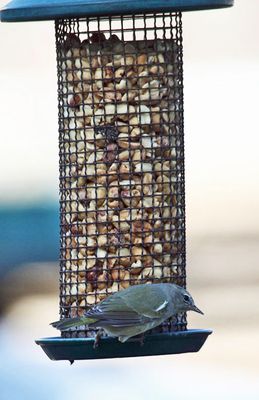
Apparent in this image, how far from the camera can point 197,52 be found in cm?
1609

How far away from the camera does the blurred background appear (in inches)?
551

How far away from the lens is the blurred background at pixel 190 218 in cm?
1399

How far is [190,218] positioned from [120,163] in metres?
7.67

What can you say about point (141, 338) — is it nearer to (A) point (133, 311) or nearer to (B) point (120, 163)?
(A) point (133, 311)

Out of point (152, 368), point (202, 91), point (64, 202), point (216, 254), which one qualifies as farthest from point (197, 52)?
point (64, 202)

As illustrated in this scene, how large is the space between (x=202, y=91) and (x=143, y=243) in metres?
→ 8.28

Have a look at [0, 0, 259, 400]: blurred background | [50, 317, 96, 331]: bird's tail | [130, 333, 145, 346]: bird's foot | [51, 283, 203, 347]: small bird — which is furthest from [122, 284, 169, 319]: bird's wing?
[0, 0, 259, 400]: blurred background

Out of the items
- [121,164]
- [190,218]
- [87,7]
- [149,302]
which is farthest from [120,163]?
[190,218]

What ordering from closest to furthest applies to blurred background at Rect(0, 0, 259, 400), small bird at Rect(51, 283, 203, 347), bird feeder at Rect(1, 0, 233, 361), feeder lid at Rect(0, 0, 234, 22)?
feeder lid at Rect(0, 0, 234, 22) → small bird at Rect(51, 283, 203, 347) → bird feeder at Rect(1, 0, 233, 361) → blurred background at Rect(0, 0, 259, 400)

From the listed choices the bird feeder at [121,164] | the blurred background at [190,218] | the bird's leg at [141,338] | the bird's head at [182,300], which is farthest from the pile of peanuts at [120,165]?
the blurred background at [190,218]

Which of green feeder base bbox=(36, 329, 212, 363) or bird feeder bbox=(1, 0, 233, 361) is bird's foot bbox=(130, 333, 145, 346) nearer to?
green feeder base bbox=(36, 329, 212, 363)

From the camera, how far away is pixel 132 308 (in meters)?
7.30

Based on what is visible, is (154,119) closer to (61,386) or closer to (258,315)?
(61,386)

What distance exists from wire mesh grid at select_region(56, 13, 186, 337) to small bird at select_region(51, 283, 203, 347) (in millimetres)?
261
